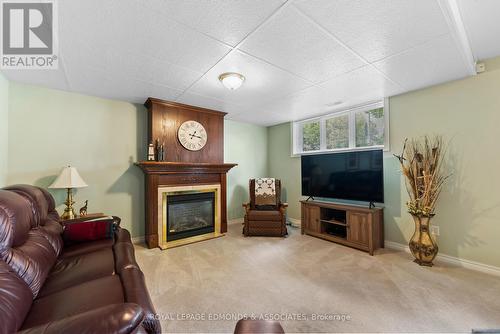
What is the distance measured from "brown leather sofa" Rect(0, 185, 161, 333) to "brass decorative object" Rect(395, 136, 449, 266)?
2940 millimetres

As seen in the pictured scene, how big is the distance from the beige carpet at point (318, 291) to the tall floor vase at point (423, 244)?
12cm

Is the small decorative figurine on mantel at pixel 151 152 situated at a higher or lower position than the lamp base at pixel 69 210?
higher

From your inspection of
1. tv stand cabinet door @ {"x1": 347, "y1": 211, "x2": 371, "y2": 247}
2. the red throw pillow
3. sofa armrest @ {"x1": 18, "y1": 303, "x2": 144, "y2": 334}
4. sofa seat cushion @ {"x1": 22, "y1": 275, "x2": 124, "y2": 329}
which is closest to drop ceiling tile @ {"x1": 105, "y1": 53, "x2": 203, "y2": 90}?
the red throw pillow

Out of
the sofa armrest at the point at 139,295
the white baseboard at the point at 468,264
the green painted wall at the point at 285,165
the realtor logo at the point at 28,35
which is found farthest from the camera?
the green painted wall at the point at 285,165

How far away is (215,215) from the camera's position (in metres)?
3.75

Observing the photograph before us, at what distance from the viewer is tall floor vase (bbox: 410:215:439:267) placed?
245cm

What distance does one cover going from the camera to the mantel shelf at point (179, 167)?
10.1ft

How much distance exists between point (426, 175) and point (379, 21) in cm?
190

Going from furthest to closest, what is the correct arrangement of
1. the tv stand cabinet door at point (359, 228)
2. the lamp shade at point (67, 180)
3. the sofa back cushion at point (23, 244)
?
the tv stand cabinet door at point (359, 228)
the lamp shade at point (67, 180)
the sofa back cushion at point (23, 244)

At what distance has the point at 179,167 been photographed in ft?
10.9

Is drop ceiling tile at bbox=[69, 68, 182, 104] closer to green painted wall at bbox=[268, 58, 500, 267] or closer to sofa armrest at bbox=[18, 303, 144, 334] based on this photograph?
sofa armrest at bbox=[18, 303, 144, 334]

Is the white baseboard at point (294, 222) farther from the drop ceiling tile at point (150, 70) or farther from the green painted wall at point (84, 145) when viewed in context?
the drop ceiling tile at point (150, 70)

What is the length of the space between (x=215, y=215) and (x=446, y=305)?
10.0 feet

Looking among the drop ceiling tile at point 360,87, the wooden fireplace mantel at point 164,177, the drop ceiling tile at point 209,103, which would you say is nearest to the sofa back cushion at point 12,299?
the wooden fireplace mantel at point 164,177
